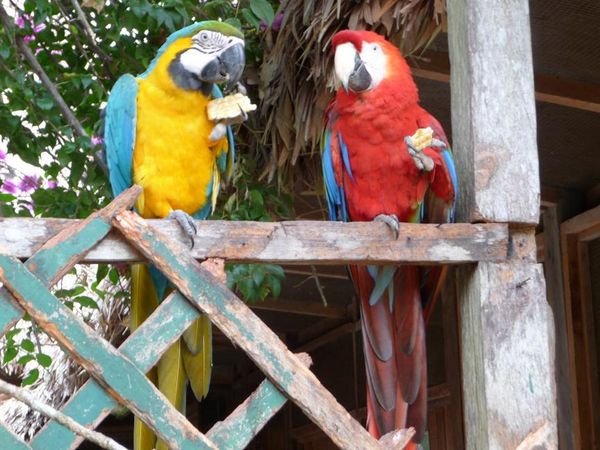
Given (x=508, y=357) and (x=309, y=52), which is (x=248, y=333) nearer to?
(x=508, y=357)

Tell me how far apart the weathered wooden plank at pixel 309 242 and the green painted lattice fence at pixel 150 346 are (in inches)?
1.2

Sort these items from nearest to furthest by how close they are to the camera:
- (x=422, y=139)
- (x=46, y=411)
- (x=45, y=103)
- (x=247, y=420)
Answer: (x=46, y=411)
(x=247, y=420)
(x=422, y=139)
(x=45, y=103)

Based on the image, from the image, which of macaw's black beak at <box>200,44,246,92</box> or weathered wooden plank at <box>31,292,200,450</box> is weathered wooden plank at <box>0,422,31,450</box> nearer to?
weathered wooden plank at <box>31,292,200,450</box>

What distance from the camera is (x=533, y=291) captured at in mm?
1776

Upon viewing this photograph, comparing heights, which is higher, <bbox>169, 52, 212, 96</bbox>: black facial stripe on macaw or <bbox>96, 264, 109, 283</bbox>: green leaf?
<bbox>169, 52, 212, 96</bbox>: black facial stripe on macaw

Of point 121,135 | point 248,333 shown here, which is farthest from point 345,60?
point 248,333

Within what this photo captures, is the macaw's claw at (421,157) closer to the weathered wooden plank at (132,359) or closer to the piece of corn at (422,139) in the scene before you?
the piece of corn at (422,139)

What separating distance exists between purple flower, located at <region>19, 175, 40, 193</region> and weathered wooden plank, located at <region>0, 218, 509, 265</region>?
1.35 metres

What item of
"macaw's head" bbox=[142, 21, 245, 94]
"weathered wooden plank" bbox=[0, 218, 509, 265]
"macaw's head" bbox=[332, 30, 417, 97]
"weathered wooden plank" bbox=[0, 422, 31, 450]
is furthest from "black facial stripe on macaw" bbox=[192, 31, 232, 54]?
"weathered wooden plank" bbox=[0, 422, 31, 450]

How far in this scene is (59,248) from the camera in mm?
1587

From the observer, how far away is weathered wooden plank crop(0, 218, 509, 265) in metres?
1.62

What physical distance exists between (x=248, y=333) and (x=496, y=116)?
609 millimetres

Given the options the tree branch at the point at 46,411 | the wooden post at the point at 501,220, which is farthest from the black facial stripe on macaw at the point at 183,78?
the tree branch at the point at 46,411

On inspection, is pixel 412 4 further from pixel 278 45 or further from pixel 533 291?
pixel 533 291
